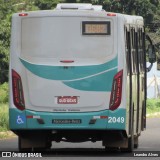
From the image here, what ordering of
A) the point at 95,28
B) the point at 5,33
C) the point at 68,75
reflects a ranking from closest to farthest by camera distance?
the point at 68,75 → the point at 95,28 → the point at 5,33

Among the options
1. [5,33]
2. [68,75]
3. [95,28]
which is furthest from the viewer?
[5,33]

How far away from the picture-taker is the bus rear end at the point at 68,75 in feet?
66.1

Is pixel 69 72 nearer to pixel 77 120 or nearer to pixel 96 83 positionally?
pixel 96 83

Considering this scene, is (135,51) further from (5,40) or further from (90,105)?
(5,40)

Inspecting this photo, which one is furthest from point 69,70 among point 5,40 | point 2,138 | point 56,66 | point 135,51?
point 5,40

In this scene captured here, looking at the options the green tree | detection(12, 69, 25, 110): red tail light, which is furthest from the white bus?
the green tree

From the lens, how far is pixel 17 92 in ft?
66.5

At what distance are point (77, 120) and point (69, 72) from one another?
100cm

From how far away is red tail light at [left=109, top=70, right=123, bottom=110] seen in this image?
2016cm

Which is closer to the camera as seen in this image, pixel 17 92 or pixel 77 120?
pixel 77 120

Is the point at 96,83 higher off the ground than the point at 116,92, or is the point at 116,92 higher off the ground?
the point at 96,83

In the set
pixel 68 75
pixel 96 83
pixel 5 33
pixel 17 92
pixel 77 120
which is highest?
pixel 68 75

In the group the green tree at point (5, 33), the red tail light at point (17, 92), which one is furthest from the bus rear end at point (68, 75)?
the green tree at point (5, 33)

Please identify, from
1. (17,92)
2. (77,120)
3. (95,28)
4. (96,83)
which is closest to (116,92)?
(96,83)
